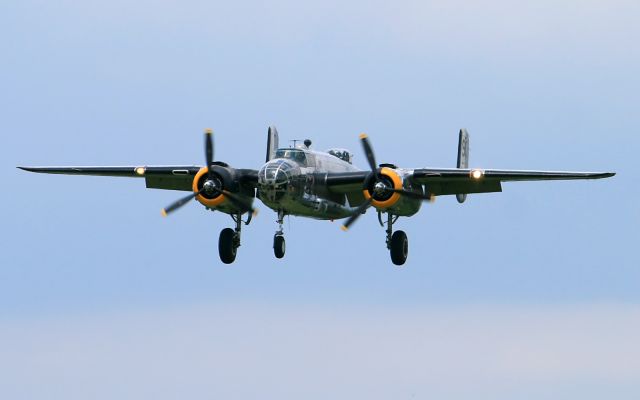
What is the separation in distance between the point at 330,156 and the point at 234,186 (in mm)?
4380

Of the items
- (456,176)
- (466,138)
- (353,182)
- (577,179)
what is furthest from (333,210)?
(466,138)

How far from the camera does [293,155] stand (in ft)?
165

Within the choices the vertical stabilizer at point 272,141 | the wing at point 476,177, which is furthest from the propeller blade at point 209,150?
the wing at point 476,177

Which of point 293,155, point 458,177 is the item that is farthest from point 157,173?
point 458,177

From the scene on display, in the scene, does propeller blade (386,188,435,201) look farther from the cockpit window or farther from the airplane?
the cockpit window

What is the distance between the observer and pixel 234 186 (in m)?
51.0

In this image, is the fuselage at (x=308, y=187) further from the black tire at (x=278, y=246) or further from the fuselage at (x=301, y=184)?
the black tire at (x=278, y=246)

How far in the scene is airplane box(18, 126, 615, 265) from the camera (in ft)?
163

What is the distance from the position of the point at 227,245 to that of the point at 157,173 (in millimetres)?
4264

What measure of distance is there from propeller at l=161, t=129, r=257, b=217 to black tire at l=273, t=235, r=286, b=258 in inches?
86.4

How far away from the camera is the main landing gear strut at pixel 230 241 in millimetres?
51969

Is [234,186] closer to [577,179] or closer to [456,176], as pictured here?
[456,176]

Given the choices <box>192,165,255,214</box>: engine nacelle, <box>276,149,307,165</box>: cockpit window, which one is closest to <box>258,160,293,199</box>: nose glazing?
<box>276,149,307,165</box>: cockpit window

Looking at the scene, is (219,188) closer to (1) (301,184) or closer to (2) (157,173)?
(1) (301,184)
